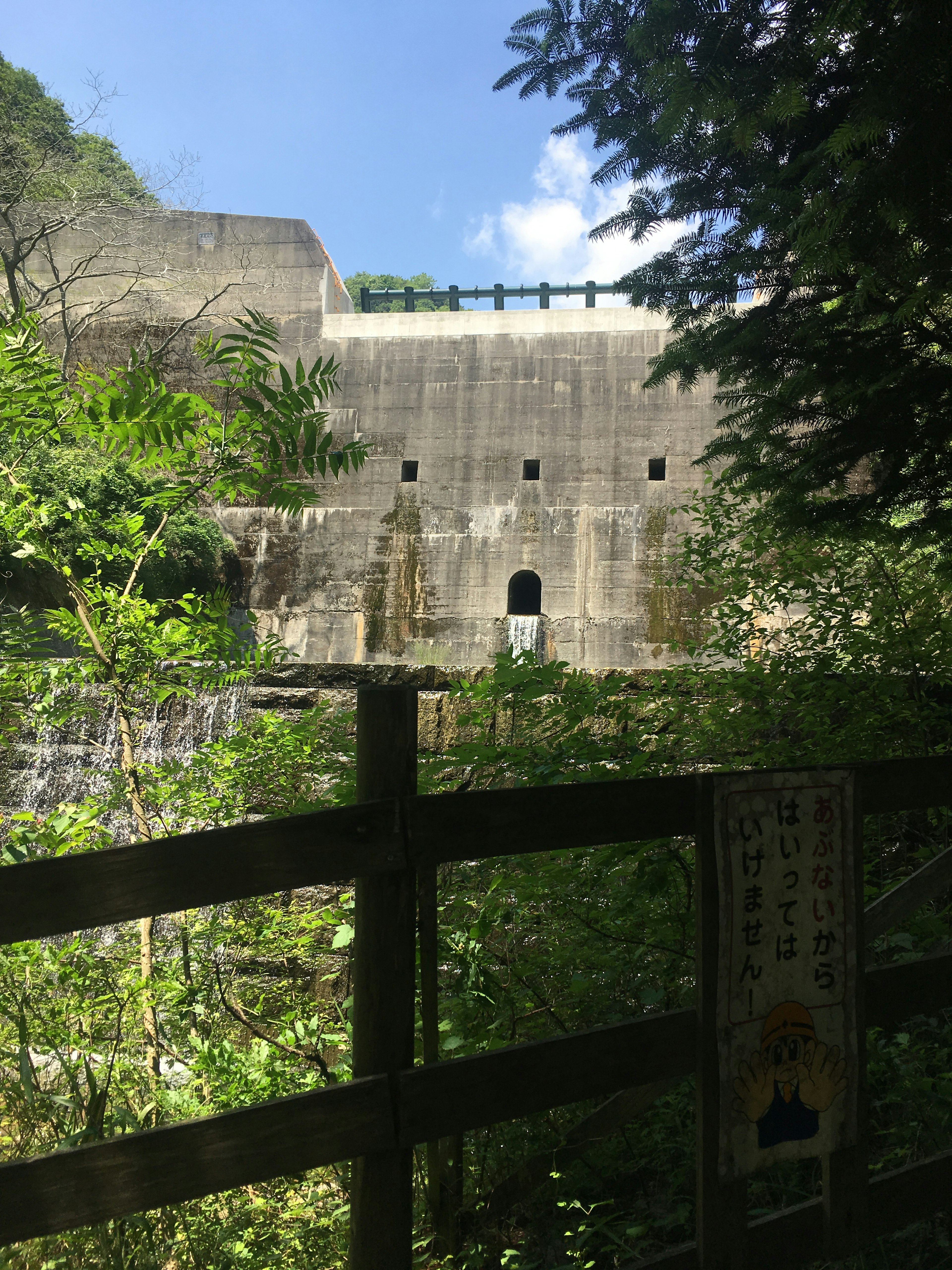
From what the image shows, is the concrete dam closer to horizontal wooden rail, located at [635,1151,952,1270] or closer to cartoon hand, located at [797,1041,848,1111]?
horizontal wooden rail, located at [635,1151,952,1270]

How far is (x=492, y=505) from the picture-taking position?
1469 centimetres

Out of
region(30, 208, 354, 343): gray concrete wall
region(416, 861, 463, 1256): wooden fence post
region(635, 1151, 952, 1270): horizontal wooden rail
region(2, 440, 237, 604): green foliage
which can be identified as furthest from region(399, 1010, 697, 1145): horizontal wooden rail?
region(30, 208, 354, 343): gray concrete wall

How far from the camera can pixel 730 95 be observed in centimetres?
246

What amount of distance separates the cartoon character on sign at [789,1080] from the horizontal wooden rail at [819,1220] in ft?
0.51

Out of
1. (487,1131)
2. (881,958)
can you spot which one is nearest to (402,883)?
(487,1131)


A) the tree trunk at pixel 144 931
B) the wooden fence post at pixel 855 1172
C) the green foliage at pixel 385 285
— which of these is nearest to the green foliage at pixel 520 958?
the tree trunk at pixel 144 931

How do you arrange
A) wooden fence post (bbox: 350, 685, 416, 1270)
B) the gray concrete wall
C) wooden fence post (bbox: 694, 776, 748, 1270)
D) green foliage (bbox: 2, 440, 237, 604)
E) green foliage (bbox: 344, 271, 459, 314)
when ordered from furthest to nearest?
1. green foliage (bbox: 344, 271, 459, 314)
2. the gray concrete wall
3. green foliage (bbox: 2, 440, 237, 604)
4. wooden fence post (bbox: 694, 776, 748, 1270)
5. wooden fence post (bbox: 350, 685, 416, 1270)

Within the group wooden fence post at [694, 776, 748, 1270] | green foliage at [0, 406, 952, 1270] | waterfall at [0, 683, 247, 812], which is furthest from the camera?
waterfall at [0, 683, 247, 812]

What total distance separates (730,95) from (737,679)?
1.88 metres

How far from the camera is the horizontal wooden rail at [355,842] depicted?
46.3 inches

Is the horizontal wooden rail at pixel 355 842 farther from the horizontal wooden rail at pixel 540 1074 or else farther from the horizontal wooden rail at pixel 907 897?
the horizontal wooden rail at pixel 540 1074

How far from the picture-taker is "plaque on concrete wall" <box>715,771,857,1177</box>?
1657 mm

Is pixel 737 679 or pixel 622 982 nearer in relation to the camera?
pixel 622 982

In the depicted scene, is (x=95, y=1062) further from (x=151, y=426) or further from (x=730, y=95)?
(x=730, y=95)
